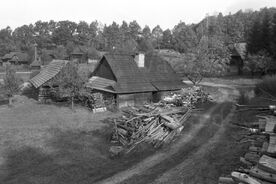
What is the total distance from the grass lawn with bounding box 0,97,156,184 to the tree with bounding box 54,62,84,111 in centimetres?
239

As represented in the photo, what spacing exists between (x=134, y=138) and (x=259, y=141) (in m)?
8.29

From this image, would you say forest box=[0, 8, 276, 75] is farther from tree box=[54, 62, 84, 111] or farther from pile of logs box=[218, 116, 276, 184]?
pile of logs box=[218, 116, 276, 184]

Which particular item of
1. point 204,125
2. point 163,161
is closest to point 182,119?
point 204,125

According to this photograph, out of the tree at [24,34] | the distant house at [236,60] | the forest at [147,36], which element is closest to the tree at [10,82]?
the forest at [147,36]

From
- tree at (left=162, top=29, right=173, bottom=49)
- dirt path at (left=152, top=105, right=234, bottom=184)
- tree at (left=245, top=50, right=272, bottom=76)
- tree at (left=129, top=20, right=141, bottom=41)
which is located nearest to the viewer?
dirt path at (left=152, top=105, right=234, bottom=184)

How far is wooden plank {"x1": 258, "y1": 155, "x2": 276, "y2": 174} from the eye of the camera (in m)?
6.42

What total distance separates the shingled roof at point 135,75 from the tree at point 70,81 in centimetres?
293

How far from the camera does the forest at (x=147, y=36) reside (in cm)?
4603

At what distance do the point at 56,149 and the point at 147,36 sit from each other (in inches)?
4050

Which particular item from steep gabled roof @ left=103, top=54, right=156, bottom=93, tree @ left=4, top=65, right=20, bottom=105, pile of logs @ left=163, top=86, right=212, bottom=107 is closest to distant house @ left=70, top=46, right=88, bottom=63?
steep gabled roof @ left=103, top=54, right=156, bottom=93

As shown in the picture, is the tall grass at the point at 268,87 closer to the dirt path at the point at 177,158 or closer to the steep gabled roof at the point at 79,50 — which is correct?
the dirt path at the point at 177,158

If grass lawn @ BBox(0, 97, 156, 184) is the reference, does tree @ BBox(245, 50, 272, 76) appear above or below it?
above

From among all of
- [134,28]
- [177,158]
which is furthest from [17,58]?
[177,158]

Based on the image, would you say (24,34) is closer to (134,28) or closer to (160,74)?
(134,28)
